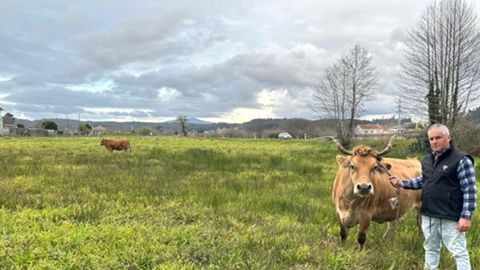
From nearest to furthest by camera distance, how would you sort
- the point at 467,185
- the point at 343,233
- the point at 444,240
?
the point at 467,185
the point at 444,240
the point at 343,233

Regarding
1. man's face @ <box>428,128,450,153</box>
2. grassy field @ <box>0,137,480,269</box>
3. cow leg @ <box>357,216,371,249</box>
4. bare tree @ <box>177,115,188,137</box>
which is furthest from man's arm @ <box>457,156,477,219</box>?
bare tree @ <box>177,115,188,137</box>

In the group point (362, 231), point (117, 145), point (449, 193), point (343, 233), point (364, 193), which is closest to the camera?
point (449, 193)

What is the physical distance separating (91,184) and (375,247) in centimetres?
728

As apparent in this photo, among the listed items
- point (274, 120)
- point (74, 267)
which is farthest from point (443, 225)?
point (274, 120)

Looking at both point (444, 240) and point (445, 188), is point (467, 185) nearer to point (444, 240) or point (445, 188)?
point (445, 188)

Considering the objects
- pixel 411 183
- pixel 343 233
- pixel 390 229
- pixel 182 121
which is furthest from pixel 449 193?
pixel 182 121

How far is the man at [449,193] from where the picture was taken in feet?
15.8

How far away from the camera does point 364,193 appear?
582 cm

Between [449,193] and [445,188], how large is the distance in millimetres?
63

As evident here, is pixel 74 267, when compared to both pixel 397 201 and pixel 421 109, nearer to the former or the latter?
pixel 397 201

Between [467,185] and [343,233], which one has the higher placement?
[467,185]

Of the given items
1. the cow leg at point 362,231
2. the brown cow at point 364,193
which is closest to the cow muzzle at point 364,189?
the brown cow at point 364,193

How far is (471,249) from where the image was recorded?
6.66 metres

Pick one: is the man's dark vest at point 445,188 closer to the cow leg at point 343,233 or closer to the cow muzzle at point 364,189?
the cow muzzle at point 364,189
